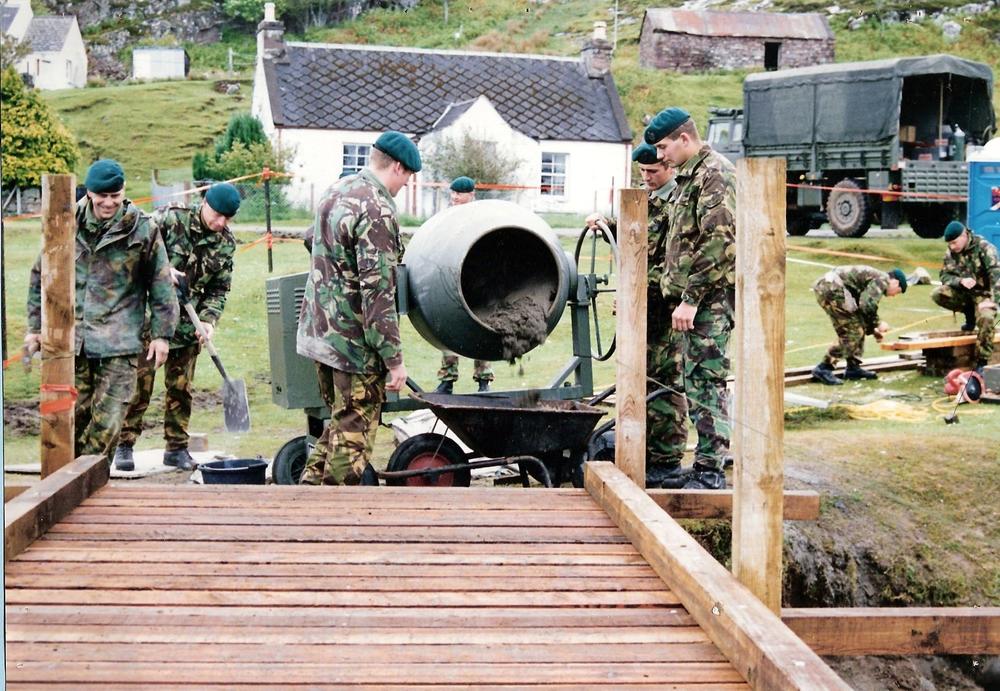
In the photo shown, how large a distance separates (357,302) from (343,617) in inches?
84.6

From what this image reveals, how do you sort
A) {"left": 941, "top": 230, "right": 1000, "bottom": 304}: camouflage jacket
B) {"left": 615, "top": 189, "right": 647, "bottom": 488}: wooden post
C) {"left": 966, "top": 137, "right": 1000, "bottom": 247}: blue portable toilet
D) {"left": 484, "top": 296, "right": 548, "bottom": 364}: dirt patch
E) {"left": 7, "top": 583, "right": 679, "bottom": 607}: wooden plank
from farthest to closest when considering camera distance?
{"left": 966, "top": 137, "right": 1000, "bottom": 247}: blue portable toilet < {"left": 941, "top": 230, "right": 1000, "bottom": 304}: camouflage jacket < {"left": 484, "top": 296, "right": 548, "bottom": 364}: dirt patch < {"left": 615, "top": 189, "right": 647, "bottom": 488}: wooden post < {"left": 7, "top": 583, "right": 679, "bottom": 607}: wooden plank

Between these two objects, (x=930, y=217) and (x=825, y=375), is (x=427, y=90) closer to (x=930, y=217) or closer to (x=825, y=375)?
(x=930, y=217)

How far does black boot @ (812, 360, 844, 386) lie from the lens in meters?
10.9

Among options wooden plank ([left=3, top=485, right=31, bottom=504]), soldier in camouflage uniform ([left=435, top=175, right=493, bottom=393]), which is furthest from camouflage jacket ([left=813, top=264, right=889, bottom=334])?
wooden plank ([left=3, top=485, right=31, bottom=504])

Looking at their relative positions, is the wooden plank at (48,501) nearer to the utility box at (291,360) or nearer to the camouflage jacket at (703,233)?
the utility box at (291,360)

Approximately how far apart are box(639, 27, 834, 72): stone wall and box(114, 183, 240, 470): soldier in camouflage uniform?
22833 mm

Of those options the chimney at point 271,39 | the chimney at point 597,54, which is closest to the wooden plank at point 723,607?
the chimney at point 271,39

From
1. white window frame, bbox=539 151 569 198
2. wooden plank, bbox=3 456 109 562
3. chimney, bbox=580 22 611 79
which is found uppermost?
chimney, bbox=580 22 611 79

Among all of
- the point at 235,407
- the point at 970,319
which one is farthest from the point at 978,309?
the point at 235,407

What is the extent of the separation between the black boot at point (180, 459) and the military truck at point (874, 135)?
13.8 meters

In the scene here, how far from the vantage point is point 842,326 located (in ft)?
35.9

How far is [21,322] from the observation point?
12531mm

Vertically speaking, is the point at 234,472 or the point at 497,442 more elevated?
the point at 497,442

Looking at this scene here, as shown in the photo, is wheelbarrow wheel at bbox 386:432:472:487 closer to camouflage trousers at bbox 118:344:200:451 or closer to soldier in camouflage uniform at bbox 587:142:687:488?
soldier in camouflage uniform at bbox 587:142:687:488
